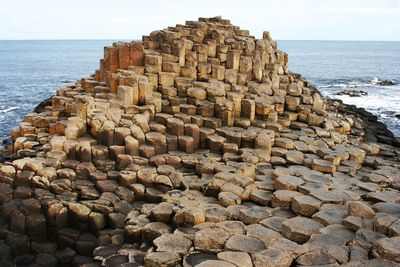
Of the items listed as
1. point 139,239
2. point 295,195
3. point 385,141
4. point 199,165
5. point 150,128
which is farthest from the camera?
point 385,141

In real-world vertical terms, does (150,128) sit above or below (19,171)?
above

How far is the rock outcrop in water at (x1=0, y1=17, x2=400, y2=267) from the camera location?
713cm

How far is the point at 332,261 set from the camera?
6168 millimetres

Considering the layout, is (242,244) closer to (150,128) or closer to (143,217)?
(143,217)

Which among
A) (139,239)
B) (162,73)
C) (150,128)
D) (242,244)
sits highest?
(162,73)

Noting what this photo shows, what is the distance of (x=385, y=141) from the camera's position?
14711 mm

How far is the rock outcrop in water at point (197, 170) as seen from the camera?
23.4ft

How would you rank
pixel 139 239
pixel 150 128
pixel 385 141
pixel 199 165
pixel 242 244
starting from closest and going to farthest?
1. pixel 242 244
2. pixel 139 239
3. pixel 199 165
4. pixel 150 128
5. pixel 385 141

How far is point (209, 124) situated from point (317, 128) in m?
3.65

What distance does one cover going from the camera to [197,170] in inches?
411

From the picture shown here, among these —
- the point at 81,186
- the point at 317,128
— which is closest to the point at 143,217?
the point at 81,186

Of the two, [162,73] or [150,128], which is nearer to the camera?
[150,128]

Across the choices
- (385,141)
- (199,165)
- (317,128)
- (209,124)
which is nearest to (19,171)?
(199,165)

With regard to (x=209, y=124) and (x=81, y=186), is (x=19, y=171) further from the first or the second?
(x=209, y=124)
